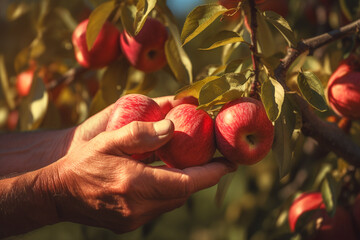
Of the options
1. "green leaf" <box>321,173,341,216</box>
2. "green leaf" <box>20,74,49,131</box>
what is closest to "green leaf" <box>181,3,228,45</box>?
"green leaf" <box>321,173,341,216</box>

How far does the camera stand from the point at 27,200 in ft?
3.91

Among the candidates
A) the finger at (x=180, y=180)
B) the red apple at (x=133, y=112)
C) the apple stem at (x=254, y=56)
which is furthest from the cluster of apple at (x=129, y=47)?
the finger at (x=180, y=180)

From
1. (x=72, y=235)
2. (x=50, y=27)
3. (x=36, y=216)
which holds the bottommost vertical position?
(x=72, y=235)

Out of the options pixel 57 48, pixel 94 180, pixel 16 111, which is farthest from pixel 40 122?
pixel 94 180

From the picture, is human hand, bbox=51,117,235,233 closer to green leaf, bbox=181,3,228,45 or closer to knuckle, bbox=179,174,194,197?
knuckle, bbox=179,174,194,197

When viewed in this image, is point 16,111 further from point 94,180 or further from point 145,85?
point 94,180

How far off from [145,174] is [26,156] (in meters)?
0.78

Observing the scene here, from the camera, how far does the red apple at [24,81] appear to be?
72.1 inches

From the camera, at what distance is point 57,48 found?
5.89ft

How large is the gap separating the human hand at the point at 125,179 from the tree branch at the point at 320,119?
259mm

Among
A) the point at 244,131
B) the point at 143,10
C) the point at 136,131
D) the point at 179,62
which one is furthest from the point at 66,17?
the point at 244,131

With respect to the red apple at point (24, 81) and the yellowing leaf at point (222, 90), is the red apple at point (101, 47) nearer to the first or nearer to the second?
the red apple at point (24, 81)

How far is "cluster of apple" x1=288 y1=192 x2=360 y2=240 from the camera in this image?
140 centimetres

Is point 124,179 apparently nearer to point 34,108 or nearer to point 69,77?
point 34,108
